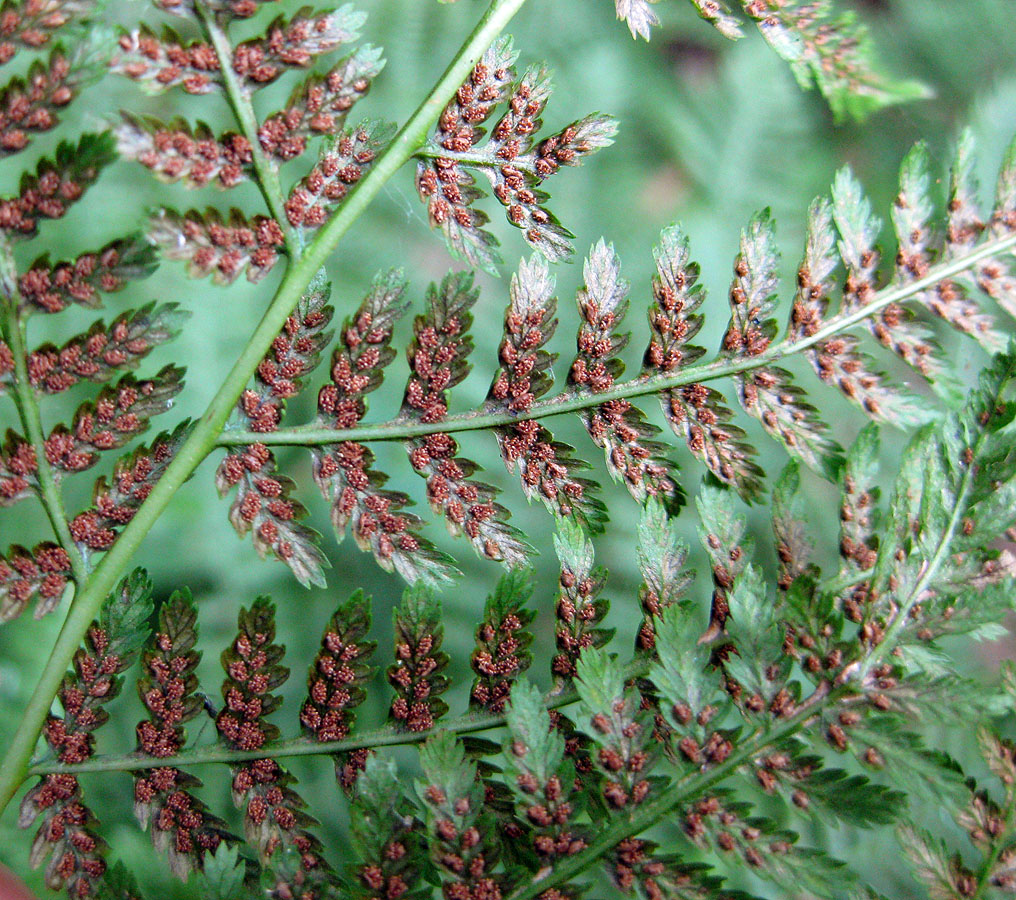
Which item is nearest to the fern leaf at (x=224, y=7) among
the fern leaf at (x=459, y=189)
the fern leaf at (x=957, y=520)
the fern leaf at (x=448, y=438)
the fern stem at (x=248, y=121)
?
the fern stem at (x=248, y=121)

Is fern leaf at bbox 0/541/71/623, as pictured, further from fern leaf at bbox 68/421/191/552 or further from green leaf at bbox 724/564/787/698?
green leaf at bbox 724/564/787/698

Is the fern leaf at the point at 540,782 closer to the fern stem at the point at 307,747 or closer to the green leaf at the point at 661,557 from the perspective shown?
the fern stem at the point at 307,747

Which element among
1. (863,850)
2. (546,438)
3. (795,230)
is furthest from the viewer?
(795,230)

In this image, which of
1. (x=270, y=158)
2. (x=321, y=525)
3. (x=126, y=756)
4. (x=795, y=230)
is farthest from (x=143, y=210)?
(x=795, y=230)

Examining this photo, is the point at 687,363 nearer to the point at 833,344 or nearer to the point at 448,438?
the point at 833,344

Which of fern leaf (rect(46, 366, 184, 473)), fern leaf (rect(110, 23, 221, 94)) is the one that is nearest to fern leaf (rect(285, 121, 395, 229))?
fern leaf (rect(110, 23, 221, 94))

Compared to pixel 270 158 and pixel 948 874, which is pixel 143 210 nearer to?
pixel 270 158
